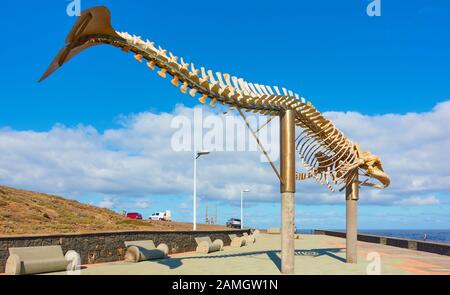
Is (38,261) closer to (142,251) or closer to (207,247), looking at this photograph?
(142,251)

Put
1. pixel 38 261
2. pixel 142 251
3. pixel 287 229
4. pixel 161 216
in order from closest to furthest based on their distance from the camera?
1. pixel 38 261
2. pixel 287 229
3. pixel 142 251
4. pixel 161 216

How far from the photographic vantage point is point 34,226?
2334cm

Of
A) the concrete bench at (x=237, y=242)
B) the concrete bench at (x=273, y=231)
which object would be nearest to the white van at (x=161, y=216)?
the concrete bench at (x=273, y=231)

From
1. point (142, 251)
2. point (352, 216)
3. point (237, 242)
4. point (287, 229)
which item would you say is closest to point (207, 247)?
point (142, 251)

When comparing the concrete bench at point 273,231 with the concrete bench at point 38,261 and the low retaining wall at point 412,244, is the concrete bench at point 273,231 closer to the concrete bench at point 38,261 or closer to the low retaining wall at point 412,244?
the low retaining wall at point 412,244

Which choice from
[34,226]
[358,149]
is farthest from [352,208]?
[34,226]

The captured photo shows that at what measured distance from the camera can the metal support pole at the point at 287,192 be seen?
543 inches

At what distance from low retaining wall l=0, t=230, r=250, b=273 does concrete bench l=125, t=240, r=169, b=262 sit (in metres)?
0.56

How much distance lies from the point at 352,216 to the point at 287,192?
4.62m

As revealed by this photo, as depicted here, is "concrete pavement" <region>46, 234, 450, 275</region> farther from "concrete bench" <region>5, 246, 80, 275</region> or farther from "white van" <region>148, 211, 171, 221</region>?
"white van" <region>148, 211, 171, 221</region>

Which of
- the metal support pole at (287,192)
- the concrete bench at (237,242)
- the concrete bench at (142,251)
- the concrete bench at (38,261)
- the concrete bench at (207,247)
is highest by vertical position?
the metal support pole at (287,192)

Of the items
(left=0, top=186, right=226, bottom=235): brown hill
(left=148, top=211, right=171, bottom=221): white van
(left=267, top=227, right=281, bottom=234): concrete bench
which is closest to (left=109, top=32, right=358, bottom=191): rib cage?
(left=0, top=186, right=226, bottom=235): brown hill

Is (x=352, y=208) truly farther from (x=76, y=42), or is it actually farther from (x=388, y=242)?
(x=388, y=242)

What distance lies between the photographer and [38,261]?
43.4 feet
